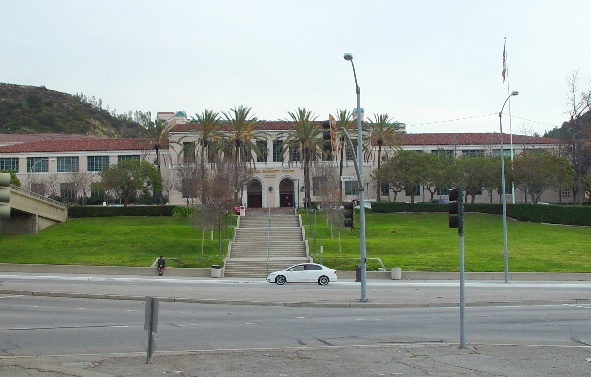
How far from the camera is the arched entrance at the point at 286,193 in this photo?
84375 millimetres

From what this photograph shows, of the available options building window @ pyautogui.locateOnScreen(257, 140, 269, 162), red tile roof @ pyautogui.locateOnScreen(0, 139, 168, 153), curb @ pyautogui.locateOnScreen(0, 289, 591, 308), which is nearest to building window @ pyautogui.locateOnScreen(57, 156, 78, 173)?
red tile roof @ pyautogui.locateOnScreen(0, 139, 168, 153)

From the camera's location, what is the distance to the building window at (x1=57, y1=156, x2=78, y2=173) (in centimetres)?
8481

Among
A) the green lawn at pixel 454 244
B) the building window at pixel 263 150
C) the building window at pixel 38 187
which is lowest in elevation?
the green lawn at pixel 454 244

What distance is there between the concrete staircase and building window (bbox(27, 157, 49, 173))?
30.4m

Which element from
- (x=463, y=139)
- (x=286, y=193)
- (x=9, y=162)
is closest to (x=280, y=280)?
(x=286, y=193)

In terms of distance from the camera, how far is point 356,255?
157 ft

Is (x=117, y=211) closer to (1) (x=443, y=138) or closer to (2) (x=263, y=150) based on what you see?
(2) (x=263, y=150)

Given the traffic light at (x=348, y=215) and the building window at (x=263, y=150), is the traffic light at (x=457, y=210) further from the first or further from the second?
the building window at (x=263, y=150)

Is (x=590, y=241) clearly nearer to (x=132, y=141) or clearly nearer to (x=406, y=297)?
(x=406, y=297)

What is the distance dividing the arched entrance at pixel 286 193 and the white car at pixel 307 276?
46332 millimetres

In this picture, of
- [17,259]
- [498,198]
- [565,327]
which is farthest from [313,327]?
[498,198]

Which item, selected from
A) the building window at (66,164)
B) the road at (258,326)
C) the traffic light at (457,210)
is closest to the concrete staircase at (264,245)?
the road at (258,326)

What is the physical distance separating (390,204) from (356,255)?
85.6ft

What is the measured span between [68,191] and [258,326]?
67.5 m
